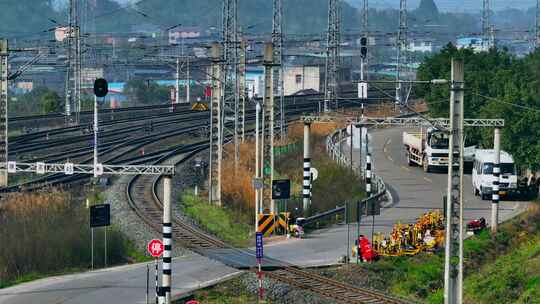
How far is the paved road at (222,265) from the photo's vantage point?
32688 millimetres

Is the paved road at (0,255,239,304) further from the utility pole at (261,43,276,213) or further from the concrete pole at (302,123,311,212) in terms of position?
the concrete pole at (302,123,311,212)

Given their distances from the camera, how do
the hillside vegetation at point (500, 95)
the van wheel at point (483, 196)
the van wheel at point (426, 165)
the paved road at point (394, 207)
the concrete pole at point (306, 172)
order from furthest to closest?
the van wheel at point (426, 165) < the hillside vegetation at point (500, 95) < the van wheel at point (483, 196) < the concrete pole at point (306, 172) < the paved road at point (394, 207)

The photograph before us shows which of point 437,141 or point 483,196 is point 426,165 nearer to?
point 437,141

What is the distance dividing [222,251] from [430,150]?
2491 centimetres

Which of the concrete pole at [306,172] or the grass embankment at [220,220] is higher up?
the concrete pole at [306,172]

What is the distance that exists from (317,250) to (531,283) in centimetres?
838

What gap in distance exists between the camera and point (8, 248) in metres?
36.9

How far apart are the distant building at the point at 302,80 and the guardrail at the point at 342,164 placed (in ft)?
217

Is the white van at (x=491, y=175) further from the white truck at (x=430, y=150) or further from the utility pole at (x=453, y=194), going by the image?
the utility pole at (x=453, y=194)

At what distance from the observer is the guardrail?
46594mm

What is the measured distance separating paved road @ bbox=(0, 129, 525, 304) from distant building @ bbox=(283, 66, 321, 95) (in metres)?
84.7

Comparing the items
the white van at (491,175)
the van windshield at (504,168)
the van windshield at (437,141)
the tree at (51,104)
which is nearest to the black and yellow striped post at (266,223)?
the van windshield at (504,168)

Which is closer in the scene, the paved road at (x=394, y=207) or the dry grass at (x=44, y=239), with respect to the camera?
the dry grass at (x=44, y=239)

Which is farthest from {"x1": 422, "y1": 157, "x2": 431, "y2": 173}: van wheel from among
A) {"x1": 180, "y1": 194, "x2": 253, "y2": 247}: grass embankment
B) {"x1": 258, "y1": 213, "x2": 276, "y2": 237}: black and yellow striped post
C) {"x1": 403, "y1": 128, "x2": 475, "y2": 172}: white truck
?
{"x1": 258, "y1": 213, "x2": 276, "y2": 237}: black and yellow striped post
